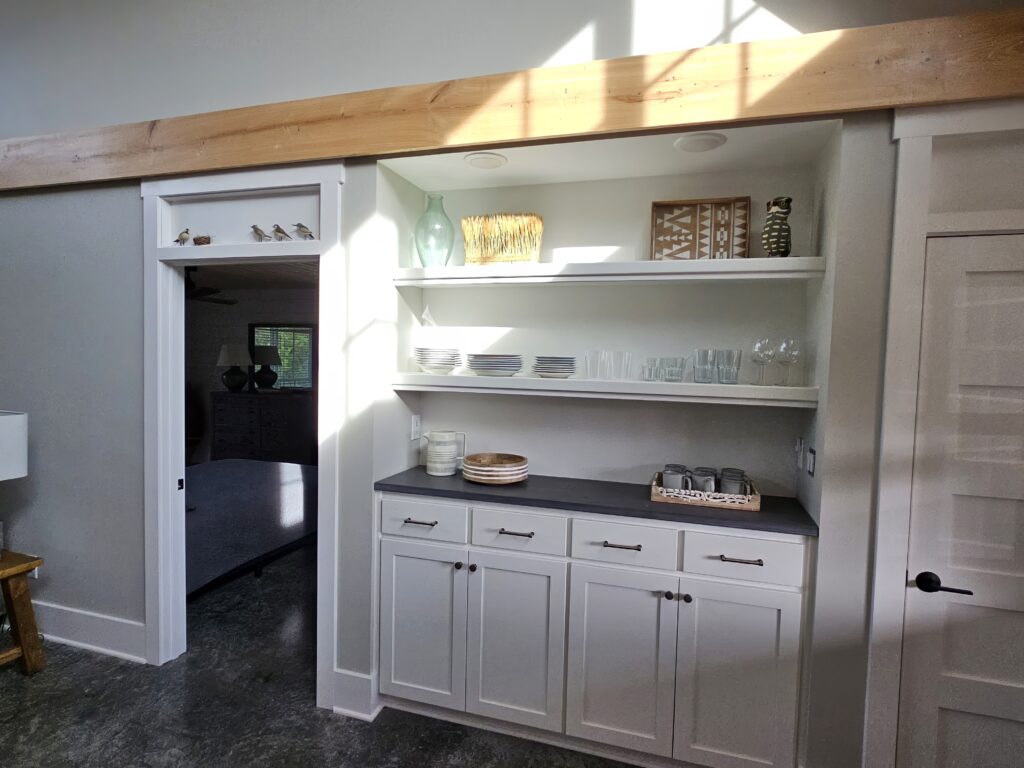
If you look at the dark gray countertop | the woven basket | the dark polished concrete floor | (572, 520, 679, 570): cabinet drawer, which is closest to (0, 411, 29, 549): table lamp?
the dark polished concrete floor

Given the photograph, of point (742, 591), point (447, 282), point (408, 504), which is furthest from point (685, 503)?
point (447, 282)

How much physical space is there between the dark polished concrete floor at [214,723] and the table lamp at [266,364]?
4490mm

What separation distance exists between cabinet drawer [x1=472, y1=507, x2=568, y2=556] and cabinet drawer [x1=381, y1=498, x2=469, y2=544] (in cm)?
6

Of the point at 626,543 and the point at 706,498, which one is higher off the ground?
the point at 706,498

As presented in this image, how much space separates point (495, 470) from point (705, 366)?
3.11 feet

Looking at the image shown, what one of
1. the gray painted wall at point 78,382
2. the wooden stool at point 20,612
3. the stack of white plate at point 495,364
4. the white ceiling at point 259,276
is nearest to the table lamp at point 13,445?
the gray painted wall at point 78,382

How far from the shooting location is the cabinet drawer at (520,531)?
206cm

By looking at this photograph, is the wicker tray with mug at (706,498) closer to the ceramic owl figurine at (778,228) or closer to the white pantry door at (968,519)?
the white pantry door at (968,519)

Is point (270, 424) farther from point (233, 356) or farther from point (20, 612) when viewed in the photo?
point (20, 612)

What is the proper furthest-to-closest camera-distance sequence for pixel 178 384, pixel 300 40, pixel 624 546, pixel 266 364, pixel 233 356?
pixel 266 364 < pixel 233 356 < pixel 178 384 < pixel 300 40 < pixel 624 546

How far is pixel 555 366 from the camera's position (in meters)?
2.25

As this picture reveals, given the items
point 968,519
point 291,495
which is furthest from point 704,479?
point 291,495

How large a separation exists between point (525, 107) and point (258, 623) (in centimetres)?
294

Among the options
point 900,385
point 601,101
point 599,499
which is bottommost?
point 599,499
